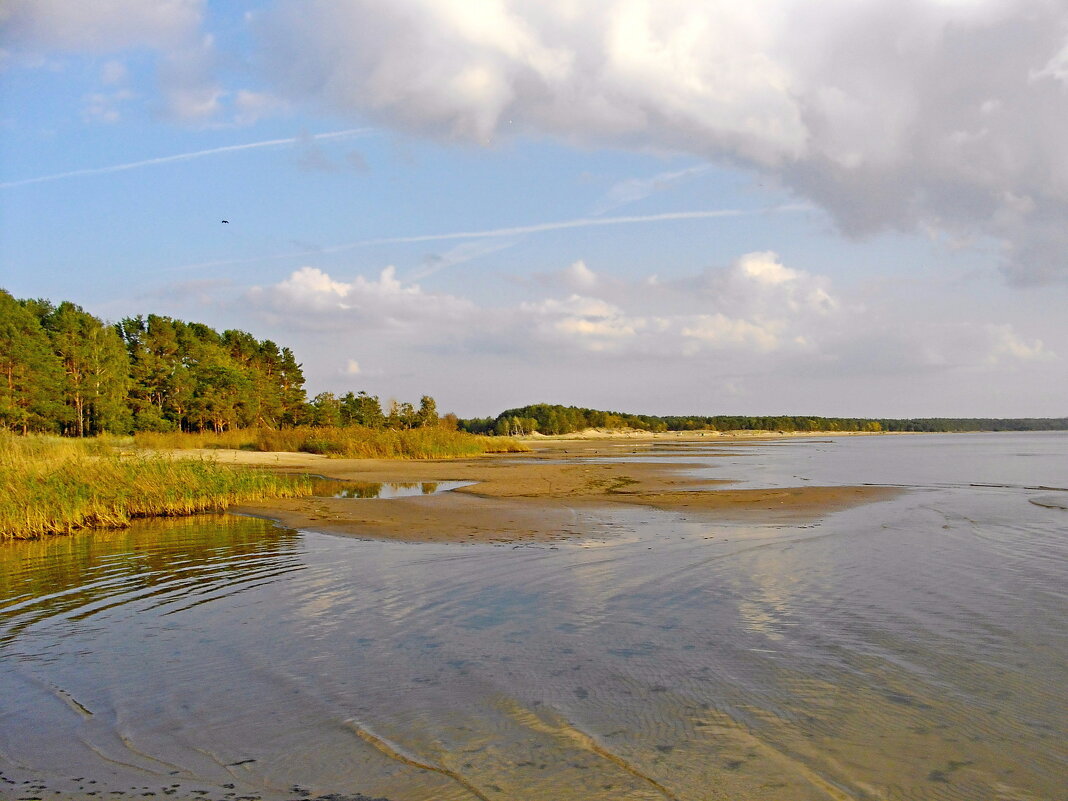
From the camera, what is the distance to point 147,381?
59438 millimetres

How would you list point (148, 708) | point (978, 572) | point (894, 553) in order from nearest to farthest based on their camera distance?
point (148, 708) → point (978, 572) → point (894, 553)

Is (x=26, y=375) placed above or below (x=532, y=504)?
above

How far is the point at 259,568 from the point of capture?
38.2 feet

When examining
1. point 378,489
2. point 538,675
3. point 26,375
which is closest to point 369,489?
point 378,489

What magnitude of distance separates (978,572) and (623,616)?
20.7 ft

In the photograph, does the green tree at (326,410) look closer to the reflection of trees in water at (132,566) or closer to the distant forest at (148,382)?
the distant forest at (148,382)

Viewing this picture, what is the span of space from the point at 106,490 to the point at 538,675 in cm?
1464

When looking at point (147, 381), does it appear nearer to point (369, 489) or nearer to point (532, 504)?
point (369, 489)

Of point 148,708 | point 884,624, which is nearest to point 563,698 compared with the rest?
point 148,708

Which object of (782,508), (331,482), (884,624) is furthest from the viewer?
(331,482)

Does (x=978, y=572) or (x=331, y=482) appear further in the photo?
(x=331, y=482)

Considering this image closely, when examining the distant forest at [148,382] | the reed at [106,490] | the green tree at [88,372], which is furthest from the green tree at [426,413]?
the reed at [106,490]

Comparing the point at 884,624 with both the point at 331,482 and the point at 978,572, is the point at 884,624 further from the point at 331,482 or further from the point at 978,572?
the point at 331,482

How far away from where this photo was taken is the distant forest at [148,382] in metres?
45.0
